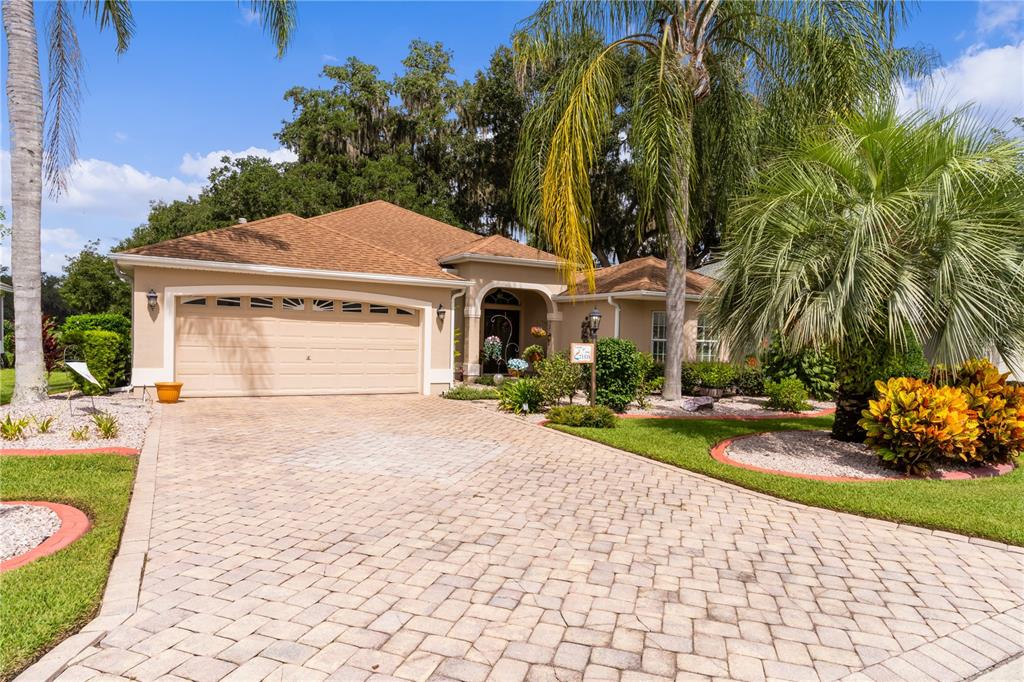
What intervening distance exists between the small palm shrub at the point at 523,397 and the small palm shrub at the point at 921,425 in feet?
20.1

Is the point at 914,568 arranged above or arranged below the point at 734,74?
below

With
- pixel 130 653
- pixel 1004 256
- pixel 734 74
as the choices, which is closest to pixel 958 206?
pixel 1004 256

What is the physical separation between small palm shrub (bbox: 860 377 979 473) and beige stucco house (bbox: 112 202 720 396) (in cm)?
364

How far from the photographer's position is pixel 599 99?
11297mm

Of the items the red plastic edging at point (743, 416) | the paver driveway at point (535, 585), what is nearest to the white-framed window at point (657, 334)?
the red plastic edging at point (743, 416)

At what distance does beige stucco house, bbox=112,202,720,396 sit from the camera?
12742 millimetres

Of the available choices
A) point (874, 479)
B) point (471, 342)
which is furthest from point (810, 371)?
point (471, 342)

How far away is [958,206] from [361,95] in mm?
29370

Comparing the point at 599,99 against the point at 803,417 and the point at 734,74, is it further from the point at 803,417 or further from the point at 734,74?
the point at 803,417

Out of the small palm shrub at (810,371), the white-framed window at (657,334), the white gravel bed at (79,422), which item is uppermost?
the white-framed window at (657,334)

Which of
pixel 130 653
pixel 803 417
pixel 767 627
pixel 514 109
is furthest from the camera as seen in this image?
pixel 514 109

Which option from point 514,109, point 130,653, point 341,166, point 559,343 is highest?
point 514,109

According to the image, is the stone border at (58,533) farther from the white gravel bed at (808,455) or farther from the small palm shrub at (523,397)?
the small palm shrub at (523,397)

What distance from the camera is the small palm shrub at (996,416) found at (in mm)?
7258
